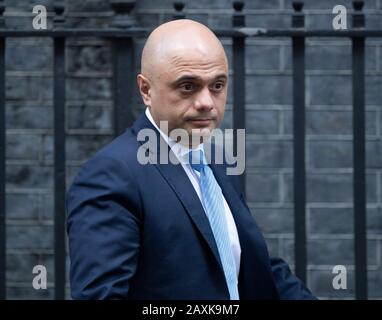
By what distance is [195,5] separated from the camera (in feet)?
18.4

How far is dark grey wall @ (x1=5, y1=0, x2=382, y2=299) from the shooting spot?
5.54 metres

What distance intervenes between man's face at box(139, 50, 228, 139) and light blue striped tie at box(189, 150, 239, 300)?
11cm

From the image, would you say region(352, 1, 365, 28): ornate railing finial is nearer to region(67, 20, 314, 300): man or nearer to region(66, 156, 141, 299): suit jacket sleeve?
region(67, 20, 314, 300): man

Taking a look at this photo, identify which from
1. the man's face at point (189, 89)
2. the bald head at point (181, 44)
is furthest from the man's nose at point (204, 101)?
the bald head at point (181, 44)

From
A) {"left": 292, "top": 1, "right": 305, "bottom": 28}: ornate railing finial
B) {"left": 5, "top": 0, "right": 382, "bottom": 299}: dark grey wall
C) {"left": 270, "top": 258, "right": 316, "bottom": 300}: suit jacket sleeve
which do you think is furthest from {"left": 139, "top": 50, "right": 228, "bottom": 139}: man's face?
{"left": 5, "top": 0, "right": 382, "bottom": 299}: dark grey wall

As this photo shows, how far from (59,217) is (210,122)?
152 cm

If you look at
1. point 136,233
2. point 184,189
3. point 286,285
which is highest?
point 184,189

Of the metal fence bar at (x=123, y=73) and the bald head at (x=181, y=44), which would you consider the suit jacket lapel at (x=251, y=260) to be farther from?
the metal fence bar at (x=123, y=73)

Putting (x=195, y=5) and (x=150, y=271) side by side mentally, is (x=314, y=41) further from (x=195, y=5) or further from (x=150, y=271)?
(x=150, y=271)

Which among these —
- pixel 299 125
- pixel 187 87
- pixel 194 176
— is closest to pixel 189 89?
pixel 187 87

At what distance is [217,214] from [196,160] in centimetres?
18

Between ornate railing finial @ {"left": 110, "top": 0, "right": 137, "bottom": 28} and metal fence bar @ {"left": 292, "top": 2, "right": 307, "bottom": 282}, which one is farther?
metal fence bar @ {"left": 292, "top": 2, "right": 307, "bottom": 282}

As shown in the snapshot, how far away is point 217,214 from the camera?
A: 3.17 m

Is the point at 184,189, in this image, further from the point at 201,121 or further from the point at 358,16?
the point at 358,16
